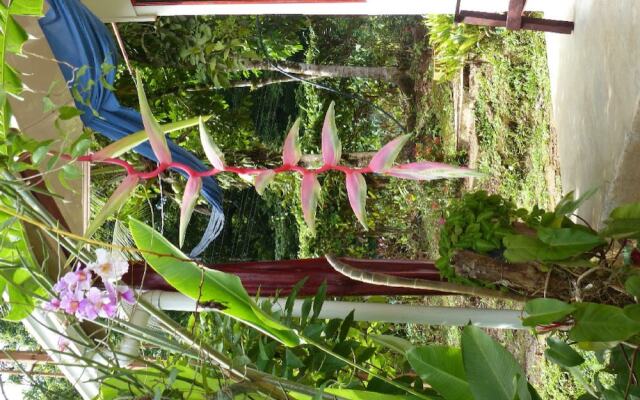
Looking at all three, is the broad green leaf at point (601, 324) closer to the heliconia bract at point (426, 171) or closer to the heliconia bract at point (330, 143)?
the heliconia bract at point (426, 171)

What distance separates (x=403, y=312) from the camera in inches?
73.1

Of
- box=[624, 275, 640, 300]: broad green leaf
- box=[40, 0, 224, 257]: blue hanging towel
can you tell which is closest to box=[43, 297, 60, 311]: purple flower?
box=[624, 275, 640, 300]: broad green leaf

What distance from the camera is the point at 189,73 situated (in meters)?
5.41

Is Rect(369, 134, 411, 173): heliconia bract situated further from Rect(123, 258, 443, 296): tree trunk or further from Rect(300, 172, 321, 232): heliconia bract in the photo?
Rect(123, 258, 443, 296): tree trunk

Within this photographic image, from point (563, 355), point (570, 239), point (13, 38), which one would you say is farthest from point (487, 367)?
point (13, 38)

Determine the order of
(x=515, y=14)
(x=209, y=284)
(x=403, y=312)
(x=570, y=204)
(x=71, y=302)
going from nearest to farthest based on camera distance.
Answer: (x=71, y=302), (x=209, y=284), (x=570, y=204), (x=403, y=312), (x=515, y=14)

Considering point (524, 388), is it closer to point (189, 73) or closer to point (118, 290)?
point (118, 290)

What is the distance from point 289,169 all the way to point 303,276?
0.81 metres

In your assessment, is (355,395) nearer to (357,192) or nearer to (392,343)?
(392,343)

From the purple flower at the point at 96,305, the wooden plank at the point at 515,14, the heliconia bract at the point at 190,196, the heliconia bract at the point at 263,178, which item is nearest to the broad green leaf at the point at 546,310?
the heliconia bract at the point at 263,178

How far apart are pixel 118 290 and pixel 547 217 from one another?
1.04 m

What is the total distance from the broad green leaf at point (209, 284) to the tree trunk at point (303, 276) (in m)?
0.41

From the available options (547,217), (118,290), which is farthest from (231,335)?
(547,217)

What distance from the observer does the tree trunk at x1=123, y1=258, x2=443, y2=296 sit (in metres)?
1.90
